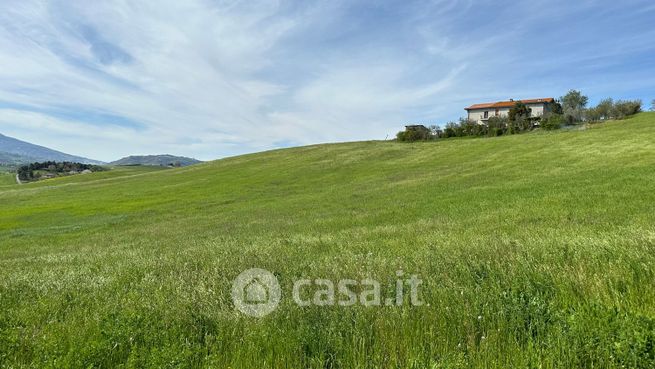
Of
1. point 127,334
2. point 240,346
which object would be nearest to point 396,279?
point 240,346

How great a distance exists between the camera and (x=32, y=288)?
6.79 meters

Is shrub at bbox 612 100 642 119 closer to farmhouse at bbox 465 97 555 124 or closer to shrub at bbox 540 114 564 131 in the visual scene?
shrub at bbox 540 114 564 131

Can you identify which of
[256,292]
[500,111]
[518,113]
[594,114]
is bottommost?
[256,292]

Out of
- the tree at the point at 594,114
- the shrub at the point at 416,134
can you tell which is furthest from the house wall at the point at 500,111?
the tree at the point at 594,114

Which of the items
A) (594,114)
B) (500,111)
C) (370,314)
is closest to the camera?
(370,314)

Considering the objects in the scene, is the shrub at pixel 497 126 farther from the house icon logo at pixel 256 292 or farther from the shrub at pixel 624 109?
the house icon logo at pixel 256 292

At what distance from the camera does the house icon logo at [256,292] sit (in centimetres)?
514

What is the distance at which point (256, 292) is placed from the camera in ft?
18.9

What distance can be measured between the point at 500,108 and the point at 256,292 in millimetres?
144941

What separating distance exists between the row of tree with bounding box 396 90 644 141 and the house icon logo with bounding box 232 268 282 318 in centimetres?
8780

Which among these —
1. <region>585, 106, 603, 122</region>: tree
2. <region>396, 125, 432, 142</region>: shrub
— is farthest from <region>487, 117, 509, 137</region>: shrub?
<region>585, 106, 603, 122</region>: tree

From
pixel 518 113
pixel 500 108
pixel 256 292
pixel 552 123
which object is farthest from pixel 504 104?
pixel 256 292

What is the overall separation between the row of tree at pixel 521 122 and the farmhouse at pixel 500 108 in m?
20.1

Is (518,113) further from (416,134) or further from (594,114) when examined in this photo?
(416,134)
